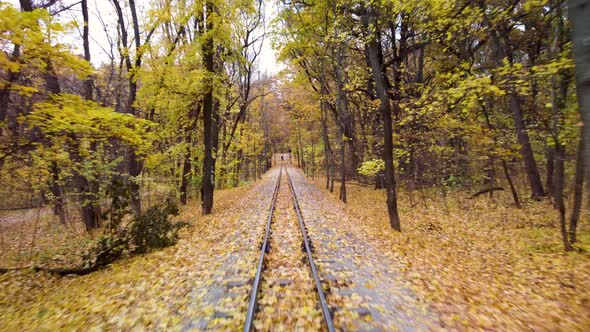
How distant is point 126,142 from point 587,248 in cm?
1164

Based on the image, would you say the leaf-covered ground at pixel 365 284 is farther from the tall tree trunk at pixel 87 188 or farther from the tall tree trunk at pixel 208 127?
the tall tree trunk at pixel 87 188

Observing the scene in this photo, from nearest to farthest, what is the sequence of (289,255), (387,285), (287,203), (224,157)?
(387,285), (289,255), (287,203), (224,157)

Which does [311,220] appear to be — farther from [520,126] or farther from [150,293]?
[520,126]

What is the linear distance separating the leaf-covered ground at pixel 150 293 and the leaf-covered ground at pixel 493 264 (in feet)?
11.1

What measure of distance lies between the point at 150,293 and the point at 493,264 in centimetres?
767

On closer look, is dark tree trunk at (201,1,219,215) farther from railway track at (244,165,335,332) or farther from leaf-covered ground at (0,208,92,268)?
railway track at (244,165,335,332)

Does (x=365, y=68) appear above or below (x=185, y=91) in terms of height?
above

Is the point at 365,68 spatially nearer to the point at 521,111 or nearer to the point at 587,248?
the point at 521,111

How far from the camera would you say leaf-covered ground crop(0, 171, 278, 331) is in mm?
4371

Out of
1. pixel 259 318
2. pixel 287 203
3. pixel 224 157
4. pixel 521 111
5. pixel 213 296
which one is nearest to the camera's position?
pixel 259 318

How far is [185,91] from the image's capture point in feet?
40.1

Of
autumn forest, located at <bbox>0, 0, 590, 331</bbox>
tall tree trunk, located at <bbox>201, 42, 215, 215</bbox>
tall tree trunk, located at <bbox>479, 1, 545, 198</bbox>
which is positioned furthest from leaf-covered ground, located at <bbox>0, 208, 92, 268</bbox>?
tall tree trunk, located at <bbox>479, 1, 545, 198</bbox>

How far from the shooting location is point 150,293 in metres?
5.26

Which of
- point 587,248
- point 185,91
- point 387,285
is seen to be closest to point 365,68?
point 185,91
